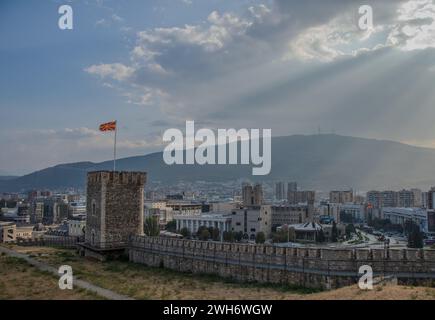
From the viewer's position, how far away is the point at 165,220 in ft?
453

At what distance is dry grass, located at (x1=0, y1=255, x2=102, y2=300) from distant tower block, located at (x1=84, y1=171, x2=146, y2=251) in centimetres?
490

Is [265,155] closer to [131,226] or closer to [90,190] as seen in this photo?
[131,226]

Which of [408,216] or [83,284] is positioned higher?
[83,284]

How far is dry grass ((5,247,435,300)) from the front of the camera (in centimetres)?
1197

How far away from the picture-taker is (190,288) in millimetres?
16594

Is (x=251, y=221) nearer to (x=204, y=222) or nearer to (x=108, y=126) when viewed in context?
(x=204, y=222)

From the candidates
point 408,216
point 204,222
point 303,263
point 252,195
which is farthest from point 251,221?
point 303,263

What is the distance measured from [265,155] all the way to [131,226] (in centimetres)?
982

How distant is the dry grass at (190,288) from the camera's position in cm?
1197

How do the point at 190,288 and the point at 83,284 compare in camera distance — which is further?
the point at 83,284

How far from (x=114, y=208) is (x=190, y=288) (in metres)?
10.9

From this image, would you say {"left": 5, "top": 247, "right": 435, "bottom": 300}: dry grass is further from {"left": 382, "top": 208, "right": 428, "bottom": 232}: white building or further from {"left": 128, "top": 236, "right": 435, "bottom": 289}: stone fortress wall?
{"left": 382, "top": 208, "right": 428, "bottom": 232}: white building

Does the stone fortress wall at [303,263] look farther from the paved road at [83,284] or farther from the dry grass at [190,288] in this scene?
the paved road at [83,284]
